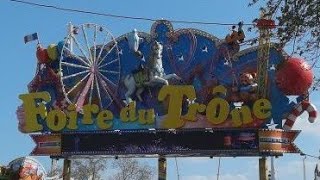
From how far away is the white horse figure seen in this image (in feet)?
102

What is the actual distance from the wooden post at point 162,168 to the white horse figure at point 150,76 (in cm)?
273

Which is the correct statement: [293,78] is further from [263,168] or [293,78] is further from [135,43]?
[135,43]

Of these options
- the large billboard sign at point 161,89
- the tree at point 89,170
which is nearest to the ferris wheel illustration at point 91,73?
the large billboard sign at point 161,89

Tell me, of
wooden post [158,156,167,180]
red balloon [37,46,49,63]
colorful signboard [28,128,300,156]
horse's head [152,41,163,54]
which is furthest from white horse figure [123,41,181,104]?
red balloon [37,46,49,63]

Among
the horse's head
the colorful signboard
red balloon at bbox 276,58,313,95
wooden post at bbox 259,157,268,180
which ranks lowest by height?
wooden post at bbox 259,157,268,180

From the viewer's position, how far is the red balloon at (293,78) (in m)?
28.5

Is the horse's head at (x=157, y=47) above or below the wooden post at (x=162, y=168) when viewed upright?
above

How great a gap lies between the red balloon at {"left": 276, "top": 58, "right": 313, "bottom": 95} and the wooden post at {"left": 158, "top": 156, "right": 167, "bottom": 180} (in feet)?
18.7

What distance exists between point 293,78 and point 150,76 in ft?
19.8

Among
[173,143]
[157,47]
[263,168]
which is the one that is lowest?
[263,168]

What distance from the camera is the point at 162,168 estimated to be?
1212 inches

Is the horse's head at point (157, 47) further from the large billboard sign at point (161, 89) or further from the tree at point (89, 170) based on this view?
the tree at point (89, 170)

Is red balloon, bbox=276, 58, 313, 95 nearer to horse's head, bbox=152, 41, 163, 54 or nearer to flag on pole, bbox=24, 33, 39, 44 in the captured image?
horse's head, bbox=152, 41, 163, 54

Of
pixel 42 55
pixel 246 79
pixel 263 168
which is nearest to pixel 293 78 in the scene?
pixel 246 79
